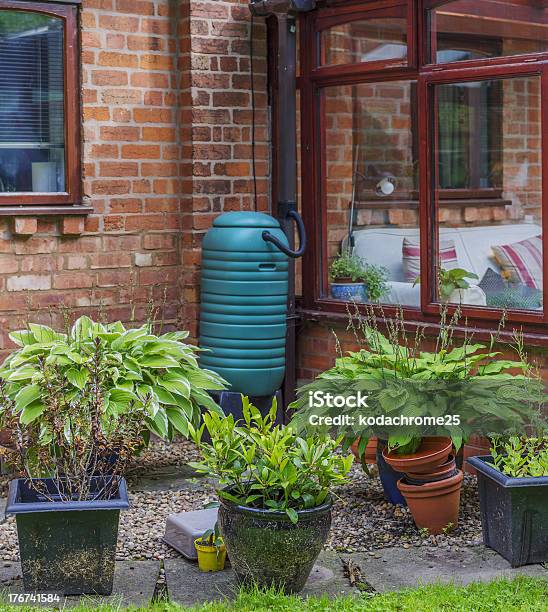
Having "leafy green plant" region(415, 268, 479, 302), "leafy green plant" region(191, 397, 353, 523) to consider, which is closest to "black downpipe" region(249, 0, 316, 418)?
"leafy green plant" region(415, 268, 479, 302)

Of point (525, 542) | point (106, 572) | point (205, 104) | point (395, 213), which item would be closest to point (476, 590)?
point (525, 542)

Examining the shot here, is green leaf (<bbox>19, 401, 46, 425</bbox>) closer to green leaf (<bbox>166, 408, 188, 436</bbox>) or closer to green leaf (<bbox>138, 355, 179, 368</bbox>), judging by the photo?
green leaf (<bbox>138, 355, 179, 368</bbox>)

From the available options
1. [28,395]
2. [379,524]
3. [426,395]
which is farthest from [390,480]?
[28,395]

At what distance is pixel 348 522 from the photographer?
5219mm

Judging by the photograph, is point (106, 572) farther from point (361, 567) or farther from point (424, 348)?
point (424, 348)

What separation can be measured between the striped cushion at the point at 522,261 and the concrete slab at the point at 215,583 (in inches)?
77.4

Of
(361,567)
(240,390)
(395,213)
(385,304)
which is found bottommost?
(361,567)

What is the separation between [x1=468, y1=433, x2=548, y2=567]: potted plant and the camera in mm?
4547

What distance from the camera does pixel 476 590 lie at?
423 centimetres

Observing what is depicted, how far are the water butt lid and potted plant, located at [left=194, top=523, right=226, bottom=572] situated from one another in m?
2.30

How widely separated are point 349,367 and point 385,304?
1.18m

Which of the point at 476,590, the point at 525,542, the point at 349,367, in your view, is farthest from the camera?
the point at 349,367

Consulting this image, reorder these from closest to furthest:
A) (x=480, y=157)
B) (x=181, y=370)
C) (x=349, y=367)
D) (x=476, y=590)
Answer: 1. (x=476, y=590)
2. (x=349, y=367)
3. (x=181, y=370)
4. (x=480, y=157)

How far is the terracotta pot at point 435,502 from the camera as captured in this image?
4984mm
